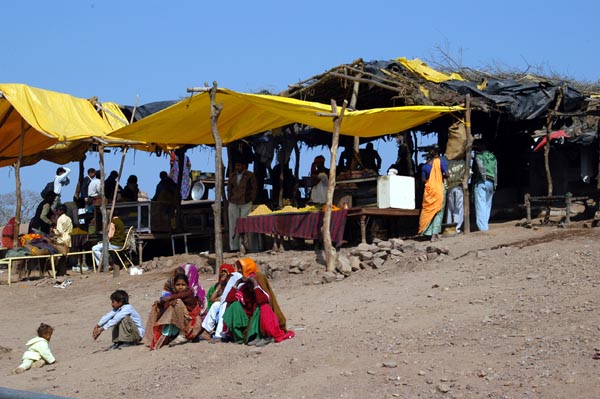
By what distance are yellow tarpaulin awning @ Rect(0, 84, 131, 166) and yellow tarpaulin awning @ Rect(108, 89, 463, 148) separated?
1.14 meters

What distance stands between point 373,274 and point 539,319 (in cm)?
359

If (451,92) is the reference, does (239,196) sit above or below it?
below

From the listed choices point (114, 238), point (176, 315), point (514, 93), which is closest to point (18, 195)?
point (114, 238)

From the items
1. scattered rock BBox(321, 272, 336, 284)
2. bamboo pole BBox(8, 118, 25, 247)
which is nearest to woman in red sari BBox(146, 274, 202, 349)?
scattered rock BBox(321, 272, 336, 284)

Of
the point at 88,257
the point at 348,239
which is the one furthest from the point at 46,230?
the point at 348,239

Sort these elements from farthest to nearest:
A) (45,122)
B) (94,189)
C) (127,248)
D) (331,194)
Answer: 1. (94,189)
2. (127,248)
3. (45,122)
4. (331,194)

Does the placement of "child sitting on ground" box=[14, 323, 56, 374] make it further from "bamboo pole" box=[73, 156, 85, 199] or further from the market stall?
"bamboo pole" box=[73, 156, 85, 199]

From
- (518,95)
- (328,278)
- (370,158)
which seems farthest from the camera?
(370,158)

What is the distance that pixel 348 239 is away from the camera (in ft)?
46.6

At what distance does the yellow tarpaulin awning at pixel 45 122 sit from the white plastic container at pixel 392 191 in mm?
5497

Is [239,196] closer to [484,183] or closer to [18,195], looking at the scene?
[18,195]

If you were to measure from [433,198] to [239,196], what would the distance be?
3508 millimetres

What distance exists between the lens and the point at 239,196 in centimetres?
1463

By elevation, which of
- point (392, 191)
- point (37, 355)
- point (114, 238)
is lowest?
point (37, 355)
